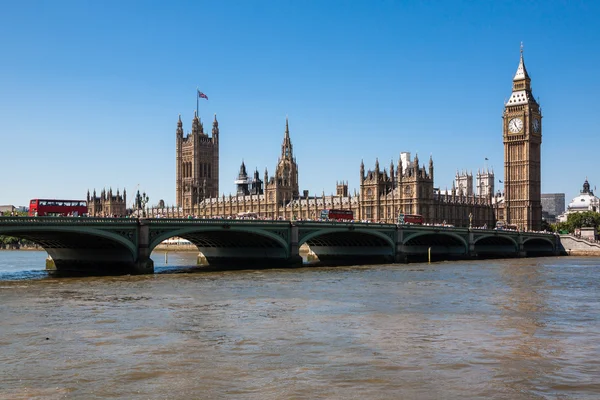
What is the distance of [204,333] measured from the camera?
2964 centimetres

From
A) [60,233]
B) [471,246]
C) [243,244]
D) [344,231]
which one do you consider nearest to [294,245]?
[243,244]

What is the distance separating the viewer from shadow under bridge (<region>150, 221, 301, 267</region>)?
69188 millimetres

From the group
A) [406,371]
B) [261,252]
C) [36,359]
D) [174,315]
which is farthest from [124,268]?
A: [406,371]

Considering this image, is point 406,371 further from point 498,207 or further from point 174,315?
point 498,207

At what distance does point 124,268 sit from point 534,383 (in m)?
47.1

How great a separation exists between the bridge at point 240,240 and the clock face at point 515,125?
50729 mm

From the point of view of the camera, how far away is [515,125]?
16288cm

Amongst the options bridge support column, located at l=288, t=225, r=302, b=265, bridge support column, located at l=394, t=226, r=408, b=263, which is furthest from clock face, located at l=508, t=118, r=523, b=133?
bridge support column, located at l=288, t=225, r=302, b=265

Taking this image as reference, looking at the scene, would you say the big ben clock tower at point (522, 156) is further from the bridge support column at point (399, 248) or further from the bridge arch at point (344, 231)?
the bridge arch at point (344, 231)

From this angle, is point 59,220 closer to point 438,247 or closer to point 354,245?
point 354,245

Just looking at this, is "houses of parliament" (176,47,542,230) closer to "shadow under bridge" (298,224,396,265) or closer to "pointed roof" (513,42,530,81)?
"pointed roof" (513,42,530,81)

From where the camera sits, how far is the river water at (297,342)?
20516 millimetres

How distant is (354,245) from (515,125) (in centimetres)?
8258

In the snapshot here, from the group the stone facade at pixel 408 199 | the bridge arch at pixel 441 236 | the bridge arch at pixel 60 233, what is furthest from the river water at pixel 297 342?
the stone facade at pixel 408 199
